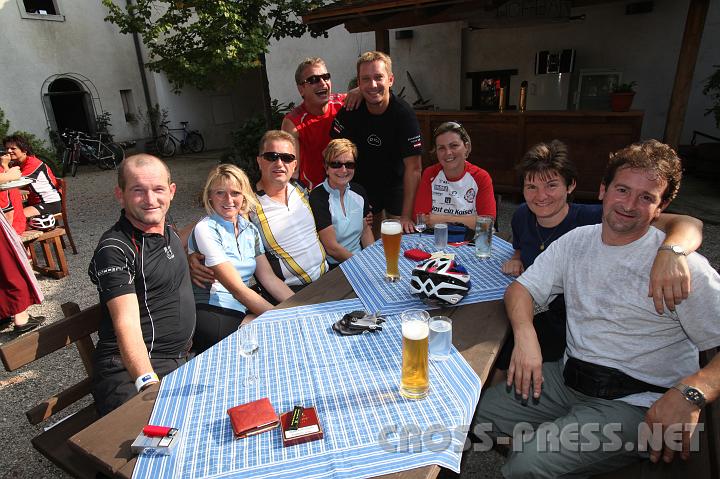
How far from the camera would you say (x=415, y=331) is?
1496mm

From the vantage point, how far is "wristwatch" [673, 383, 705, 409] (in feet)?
5.16

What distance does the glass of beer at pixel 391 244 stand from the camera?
2311 mm

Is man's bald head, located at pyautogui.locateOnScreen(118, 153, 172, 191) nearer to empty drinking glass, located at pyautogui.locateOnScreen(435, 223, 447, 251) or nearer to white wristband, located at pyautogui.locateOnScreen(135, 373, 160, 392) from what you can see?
white wristband, located at pyautogui.locateOnScreen(135, 373, 160, 392)

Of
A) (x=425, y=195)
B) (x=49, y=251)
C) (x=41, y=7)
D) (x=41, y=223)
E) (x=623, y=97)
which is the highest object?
(x=41, y=7)

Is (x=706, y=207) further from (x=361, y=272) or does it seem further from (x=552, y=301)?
(x=361, y=272)

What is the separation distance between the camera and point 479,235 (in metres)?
2.75

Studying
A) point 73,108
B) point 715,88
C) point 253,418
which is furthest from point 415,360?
point 73,108

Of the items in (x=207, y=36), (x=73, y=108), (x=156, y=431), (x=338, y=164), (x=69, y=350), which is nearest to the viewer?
(x=156, y=431)

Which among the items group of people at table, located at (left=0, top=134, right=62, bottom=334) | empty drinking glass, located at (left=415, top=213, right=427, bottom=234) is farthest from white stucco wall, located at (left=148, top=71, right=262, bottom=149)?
empty drinking glass, located at (left=415, top=213, right=427, bottom=234)

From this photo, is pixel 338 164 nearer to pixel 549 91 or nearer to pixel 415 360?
pixel 415 360

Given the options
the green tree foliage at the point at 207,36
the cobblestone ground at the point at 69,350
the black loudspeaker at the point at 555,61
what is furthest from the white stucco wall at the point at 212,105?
the black loudspeaker at the point at 555,61

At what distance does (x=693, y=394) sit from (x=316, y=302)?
5.33ft

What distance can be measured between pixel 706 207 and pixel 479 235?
636 cm

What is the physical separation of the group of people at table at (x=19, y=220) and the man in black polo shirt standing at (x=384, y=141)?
3.25 metres
